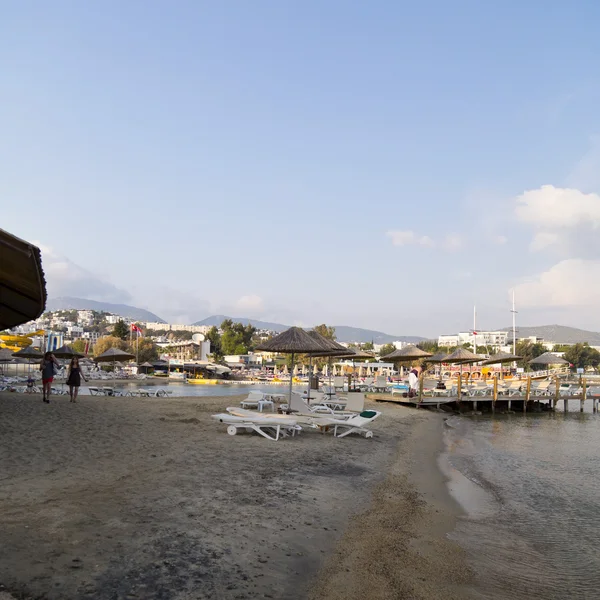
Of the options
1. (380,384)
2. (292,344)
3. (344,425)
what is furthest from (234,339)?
(344,425)

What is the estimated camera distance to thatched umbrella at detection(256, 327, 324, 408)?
16.0m

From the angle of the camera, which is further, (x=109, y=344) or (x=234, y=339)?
(x=234, y=339)

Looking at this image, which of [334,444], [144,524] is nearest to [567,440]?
[334,444]

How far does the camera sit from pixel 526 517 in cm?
769

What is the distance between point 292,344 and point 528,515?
9.31 metres

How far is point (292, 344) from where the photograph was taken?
1612 centimetres

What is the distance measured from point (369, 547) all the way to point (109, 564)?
8.71 ft

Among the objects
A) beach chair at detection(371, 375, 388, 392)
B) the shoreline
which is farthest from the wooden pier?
the shoreline

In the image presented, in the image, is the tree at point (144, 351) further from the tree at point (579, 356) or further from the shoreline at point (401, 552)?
the shoreline at point (401, 552)

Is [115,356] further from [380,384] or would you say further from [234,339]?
[234,339]

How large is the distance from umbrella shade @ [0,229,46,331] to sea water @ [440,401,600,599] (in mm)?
5345

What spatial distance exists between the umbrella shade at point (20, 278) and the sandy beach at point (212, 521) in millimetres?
2434

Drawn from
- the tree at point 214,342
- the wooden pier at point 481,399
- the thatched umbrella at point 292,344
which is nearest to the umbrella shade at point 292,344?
the thatched umbrella at point 292,344

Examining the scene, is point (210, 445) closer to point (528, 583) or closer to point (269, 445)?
point (269, 445)
